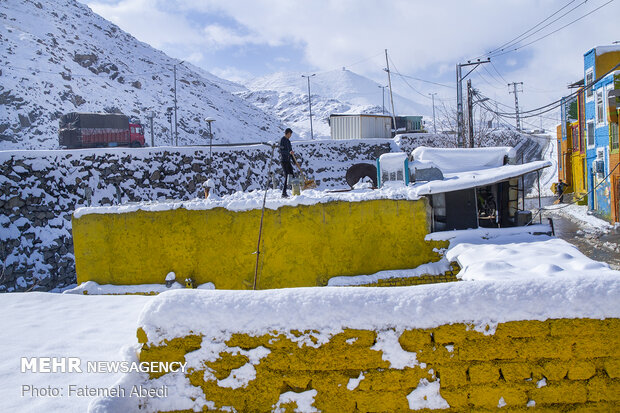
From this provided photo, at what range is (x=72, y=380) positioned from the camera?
3.56m

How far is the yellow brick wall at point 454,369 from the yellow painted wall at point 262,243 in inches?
202

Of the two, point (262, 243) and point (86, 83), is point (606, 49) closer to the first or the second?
point (262, 243)

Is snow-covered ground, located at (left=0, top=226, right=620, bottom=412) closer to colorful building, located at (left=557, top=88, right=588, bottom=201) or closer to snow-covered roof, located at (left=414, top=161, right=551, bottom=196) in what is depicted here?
snow-covered roof, located at (left=414, top=161, right=551, bottom=196)

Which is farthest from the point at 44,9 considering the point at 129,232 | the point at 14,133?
the point at 129,232

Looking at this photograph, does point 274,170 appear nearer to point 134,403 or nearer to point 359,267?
point 359,267

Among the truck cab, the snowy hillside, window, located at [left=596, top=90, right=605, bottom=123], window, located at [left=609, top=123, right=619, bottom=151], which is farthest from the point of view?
the snowy hillside

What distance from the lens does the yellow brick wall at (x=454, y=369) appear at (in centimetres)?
258

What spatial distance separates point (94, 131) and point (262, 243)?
806 inches

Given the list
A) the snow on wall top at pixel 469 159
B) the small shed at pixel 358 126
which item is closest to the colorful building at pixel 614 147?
the small shed at pixel 358 126

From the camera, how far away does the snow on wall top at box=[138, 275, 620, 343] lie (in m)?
2.57

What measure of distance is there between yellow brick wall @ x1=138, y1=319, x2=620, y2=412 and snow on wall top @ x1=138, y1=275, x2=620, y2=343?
7 cm

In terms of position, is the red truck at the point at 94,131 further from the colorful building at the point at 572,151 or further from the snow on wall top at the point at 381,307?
the colorful building at the point at 572,151

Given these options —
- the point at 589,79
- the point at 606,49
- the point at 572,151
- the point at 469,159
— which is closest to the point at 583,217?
the point at 589,79

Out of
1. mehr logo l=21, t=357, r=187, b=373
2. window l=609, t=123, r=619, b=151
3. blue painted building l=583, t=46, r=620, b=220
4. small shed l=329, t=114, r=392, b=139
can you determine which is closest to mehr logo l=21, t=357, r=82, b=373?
mehr logo l=21, t=357, r=187, b=373
